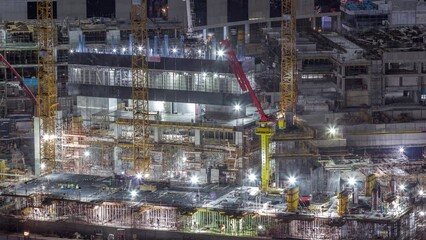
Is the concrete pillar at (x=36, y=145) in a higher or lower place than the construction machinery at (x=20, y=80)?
lower

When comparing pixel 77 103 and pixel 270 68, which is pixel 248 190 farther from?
pixel 270 68


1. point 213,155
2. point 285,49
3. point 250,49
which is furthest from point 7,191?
point 250,49

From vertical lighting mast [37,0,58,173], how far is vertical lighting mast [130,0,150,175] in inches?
191

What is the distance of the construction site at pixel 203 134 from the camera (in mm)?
75938

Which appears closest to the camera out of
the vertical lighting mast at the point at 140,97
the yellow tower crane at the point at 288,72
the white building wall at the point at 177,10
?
the vertical lighting mast at the point at 140,97

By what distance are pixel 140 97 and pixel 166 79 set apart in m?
3.15

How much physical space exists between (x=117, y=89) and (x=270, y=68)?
1907 centimetres

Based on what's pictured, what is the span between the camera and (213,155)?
86750 millimetres

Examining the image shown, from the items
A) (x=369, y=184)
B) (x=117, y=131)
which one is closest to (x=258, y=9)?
(x=117, y=131)

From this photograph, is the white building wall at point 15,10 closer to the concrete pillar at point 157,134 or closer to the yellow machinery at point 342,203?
the concrete pillar at point 157,134

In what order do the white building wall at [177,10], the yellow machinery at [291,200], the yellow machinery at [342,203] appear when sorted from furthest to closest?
1. the white building wall at [177,10]
2. the yellow machinery at [291,200]
3. the yellow machinery at [342,203]

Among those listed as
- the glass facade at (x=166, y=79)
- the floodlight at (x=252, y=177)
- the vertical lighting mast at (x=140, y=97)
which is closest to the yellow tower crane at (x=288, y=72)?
the glass facade at (x=166, y=79)

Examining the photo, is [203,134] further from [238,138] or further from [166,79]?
[166,79]

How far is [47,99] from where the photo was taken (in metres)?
87.7
